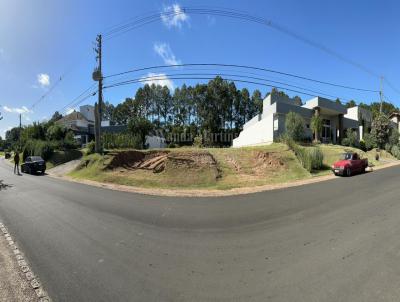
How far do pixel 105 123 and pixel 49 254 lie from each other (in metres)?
56.9

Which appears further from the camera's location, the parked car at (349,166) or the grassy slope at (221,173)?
the parked car at (349,166)

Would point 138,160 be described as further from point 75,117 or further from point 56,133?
point 75,117

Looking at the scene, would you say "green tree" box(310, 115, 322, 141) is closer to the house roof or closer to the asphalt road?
the asphalt road

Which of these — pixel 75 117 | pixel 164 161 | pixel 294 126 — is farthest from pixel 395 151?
pixel 75 117

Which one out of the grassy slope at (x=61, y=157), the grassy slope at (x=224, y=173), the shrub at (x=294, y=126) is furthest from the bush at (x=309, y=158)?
the grassy slope at (x=61, y=157)

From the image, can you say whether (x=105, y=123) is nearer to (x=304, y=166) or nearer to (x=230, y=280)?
(x=304, y=166)

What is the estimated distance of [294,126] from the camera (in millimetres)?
28375

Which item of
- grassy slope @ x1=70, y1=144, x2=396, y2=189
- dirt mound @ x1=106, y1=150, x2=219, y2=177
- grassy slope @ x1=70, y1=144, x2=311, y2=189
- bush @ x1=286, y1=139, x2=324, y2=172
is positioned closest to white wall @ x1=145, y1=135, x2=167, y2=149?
grassy slope @ x1=70, y1=144, x2=396, y2=189

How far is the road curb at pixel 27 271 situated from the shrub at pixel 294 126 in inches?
1028

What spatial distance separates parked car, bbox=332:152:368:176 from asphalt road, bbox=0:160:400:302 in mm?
9547

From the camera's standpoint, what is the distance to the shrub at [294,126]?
93.3 ft

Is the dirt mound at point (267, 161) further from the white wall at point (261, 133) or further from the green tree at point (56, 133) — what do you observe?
the green tree at point (56, 133)

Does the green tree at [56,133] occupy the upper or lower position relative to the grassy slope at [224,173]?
upper

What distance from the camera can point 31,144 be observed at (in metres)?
38.4
